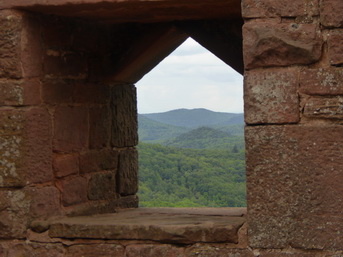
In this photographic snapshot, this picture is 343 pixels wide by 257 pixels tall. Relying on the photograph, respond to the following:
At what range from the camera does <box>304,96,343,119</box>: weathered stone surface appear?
136 inches

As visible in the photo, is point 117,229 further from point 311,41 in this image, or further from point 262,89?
point 311,41

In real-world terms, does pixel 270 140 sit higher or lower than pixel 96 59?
lower

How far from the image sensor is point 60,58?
4395 mm

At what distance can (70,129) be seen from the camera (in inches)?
175

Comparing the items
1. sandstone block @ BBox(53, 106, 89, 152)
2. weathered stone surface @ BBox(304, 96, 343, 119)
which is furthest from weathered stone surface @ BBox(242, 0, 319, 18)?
sandstone block @ BBox(53, 106, 89, 152)

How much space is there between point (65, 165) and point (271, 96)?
57.2 inches

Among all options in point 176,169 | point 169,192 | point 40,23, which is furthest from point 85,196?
point 176,169

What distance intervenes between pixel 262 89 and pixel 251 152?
0.31 metres

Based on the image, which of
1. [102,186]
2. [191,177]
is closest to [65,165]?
[102,186]

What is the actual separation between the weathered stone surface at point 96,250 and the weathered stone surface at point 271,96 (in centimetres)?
104

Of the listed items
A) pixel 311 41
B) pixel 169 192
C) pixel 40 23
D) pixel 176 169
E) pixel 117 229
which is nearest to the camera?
pixel 311 41

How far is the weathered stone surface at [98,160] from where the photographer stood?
462 centimetres

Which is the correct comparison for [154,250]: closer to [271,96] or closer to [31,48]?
[271,96]

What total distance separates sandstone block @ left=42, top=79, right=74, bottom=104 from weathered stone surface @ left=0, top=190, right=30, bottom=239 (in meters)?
0.57
